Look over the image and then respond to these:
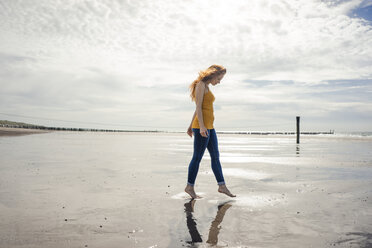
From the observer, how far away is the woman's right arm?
18.0 ft

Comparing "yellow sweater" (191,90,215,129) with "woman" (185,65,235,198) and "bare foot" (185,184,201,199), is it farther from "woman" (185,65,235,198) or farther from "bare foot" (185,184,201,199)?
"bare foot" (185,184,201,199)

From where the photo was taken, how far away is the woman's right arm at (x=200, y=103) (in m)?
5.49

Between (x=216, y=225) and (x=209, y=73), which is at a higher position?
(x=209, y=73)

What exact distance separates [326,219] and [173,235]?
2185 mm

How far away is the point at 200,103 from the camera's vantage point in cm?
559

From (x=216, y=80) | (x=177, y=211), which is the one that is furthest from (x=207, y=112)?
(x=177, y=211)

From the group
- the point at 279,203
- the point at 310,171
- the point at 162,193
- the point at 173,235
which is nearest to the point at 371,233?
the point at 279,203

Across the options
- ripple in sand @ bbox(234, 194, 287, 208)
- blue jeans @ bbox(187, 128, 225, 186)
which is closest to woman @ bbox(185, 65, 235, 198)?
blue jeans @ bbox(187, 128, 225, 186)

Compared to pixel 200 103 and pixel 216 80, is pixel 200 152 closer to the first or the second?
pixel 200 103

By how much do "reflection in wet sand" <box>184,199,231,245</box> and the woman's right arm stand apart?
1255 millimetres

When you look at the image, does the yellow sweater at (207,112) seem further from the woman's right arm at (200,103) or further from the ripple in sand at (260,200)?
the ripple in sand at (260,200)

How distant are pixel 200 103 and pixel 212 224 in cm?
229

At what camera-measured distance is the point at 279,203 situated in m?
5.22

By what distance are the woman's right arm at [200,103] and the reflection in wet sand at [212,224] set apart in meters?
1.25
